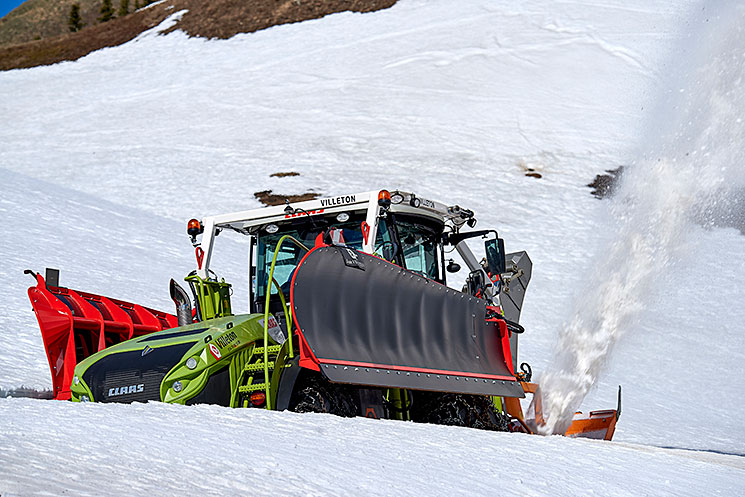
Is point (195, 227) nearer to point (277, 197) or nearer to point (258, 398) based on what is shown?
point (258, 398)

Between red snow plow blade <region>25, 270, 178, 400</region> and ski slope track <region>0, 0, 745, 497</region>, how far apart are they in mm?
861

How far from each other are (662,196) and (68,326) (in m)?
7.71

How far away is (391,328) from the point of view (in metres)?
5.66

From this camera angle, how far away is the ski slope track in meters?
4.14

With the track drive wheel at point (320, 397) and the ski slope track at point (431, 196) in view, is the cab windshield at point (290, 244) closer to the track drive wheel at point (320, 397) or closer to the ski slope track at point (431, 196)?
the track drive wheel at point (320, 397)

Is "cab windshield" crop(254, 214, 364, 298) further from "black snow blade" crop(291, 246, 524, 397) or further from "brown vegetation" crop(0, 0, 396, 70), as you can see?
"brown vegetation" crop(0, 0, 396, 70)

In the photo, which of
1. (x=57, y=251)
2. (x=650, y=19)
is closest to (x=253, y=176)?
(x=57, y=251)

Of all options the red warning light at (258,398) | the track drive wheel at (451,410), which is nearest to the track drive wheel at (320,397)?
the red warning light at (258,398)

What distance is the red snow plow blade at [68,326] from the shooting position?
637cm

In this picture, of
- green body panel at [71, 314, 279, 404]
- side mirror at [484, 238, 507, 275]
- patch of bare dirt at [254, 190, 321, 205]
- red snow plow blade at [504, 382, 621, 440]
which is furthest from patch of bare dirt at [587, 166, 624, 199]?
green body panel at [71, 314, 279, 404]

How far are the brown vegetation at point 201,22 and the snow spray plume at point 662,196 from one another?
25.0m

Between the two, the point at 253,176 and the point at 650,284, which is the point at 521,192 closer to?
the point at 253,176

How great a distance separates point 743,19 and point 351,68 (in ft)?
63.8

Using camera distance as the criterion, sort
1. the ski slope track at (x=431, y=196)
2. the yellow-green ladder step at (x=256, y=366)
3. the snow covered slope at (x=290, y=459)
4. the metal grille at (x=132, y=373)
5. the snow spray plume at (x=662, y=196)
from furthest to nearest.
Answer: the snow spray plume at (x=662, y=196)
the metal grille at (x=132, y=373)
the yellow-green ladder step at (x=256, y=366)
the ski slope track at (x=431, y=196)
the snow covered slope at (x=290, y=459)
